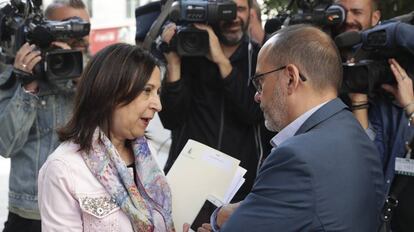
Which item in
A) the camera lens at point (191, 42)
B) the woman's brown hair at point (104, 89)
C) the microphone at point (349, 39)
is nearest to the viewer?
the woman's brown hair at point (104, 89)

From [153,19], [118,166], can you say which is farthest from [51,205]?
[153,19]

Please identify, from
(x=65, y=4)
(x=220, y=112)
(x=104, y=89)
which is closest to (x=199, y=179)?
(x=104, y=89)

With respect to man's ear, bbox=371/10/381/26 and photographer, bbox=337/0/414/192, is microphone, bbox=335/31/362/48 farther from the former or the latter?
man's ear, bbox=371/10/381/26

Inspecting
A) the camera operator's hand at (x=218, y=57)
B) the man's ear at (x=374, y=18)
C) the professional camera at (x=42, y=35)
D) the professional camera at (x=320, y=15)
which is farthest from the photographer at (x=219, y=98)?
the man's ear at (x=374, y=18)

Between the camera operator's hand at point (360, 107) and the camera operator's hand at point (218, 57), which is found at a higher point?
the camera operator's hand at point (218, 57)

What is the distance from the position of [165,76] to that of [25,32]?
64 cm

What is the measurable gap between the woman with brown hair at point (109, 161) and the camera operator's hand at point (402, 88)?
98cm

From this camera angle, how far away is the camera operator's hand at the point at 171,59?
2.74 metres

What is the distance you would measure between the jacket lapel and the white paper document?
1.50ft

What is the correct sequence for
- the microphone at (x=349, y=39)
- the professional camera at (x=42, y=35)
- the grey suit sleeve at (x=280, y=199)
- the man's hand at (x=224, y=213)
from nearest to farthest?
the grey suit sleeve at (x=280, y=199), the man's hand at (x=224, y=213), the microphone at (x=349, y=39), the professional camera at (x=42, y=35)

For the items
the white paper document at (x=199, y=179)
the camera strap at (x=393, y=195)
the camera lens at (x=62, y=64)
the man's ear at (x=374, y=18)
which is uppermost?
the man's ear at (x=374, y=18)

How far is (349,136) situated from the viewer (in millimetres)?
1556

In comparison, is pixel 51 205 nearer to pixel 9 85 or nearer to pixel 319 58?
pixel 319 58

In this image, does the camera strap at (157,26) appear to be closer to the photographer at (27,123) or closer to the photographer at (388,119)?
the photographer at (27,123)
